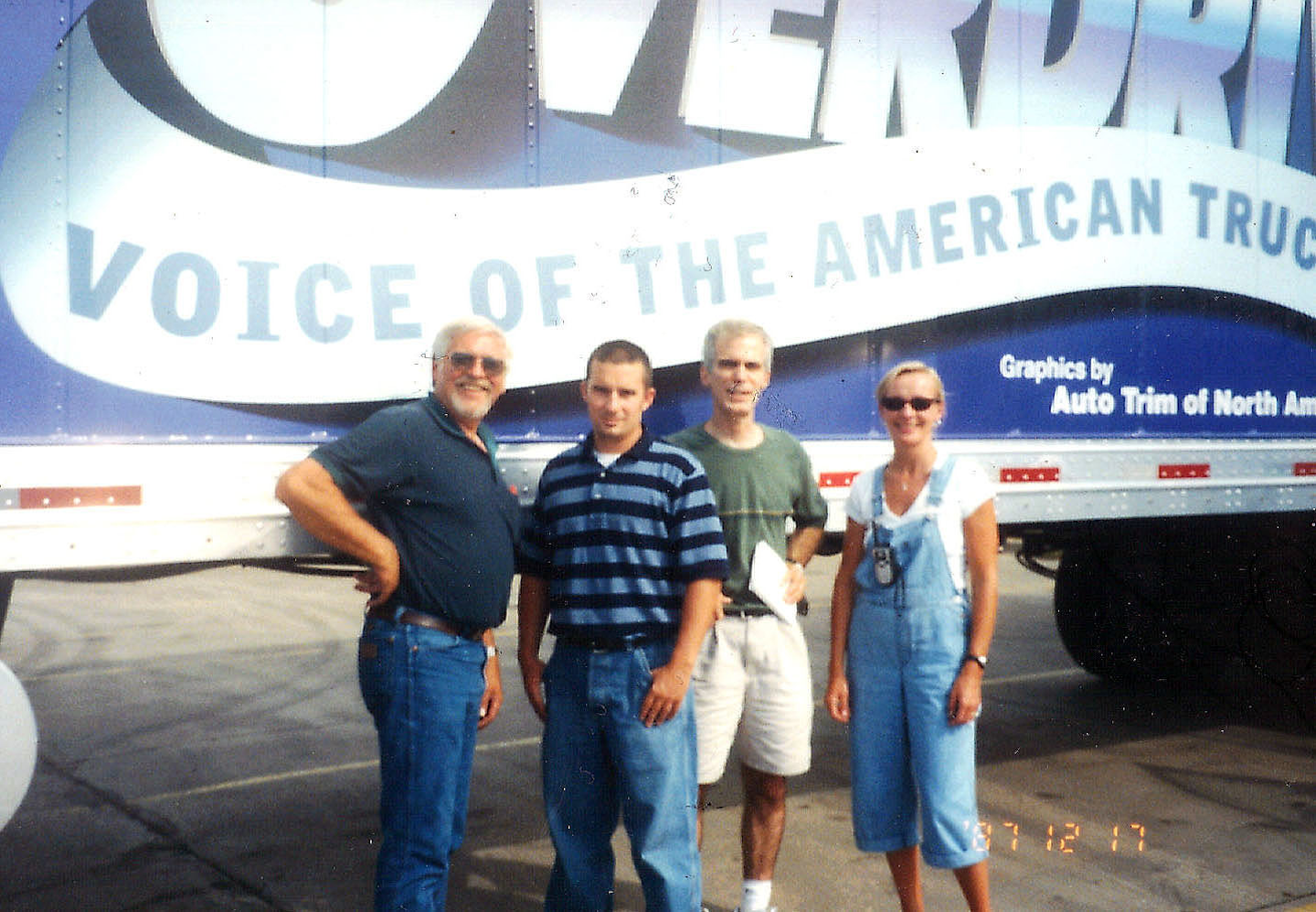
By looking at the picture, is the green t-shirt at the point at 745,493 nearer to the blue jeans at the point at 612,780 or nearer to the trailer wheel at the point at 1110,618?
the blue jeans at the point at 612,780

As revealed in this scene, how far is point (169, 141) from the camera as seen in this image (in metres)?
2.86

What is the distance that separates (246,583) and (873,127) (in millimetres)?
10200

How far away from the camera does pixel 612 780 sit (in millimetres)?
3047

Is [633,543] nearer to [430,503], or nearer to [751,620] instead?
[430,503]

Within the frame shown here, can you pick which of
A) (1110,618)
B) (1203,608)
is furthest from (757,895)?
(1110,618)

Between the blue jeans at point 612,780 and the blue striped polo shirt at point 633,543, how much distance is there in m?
0.09

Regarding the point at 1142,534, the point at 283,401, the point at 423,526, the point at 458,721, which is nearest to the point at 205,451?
the point at 283,401

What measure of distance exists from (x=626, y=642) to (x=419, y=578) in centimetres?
50

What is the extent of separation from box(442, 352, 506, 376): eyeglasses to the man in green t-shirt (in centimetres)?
64

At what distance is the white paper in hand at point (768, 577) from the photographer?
11.0 feet

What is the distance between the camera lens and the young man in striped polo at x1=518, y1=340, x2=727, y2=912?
295 centimetres

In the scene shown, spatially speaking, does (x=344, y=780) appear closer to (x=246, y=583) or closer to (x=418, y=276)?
(x=418, y=276)

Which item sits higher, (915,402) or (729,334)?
(729,334)

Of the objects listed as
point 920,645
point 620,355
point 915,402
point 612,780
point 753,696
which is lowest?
point 612,780
